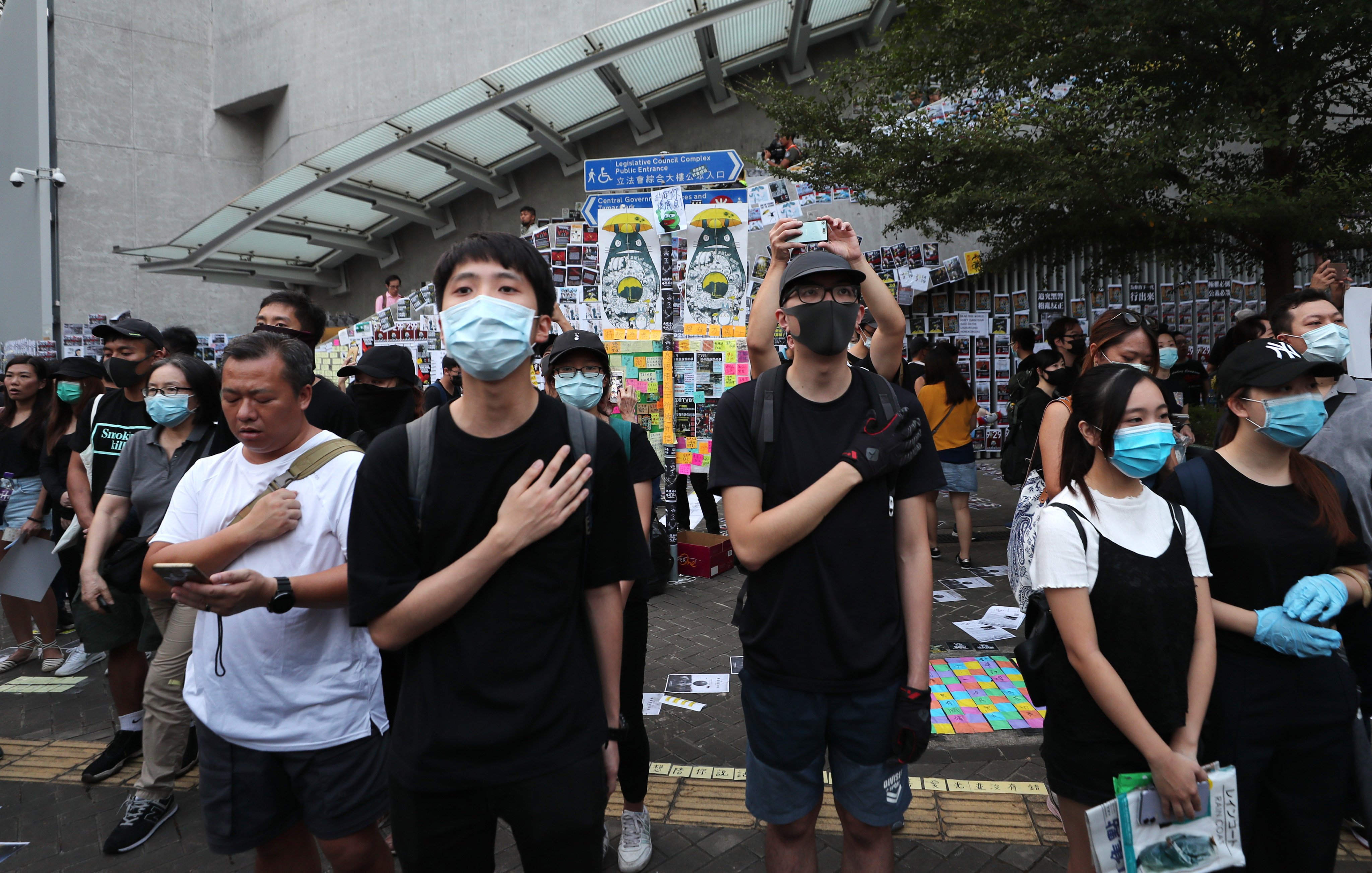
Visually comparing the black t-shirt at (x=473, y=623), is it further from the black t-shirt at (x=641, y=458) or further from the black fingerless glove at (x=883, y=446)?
the black t-shirt at (x=641, y=458)

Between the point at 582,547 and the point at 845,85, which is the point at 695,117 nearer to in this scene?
the point at 845,85

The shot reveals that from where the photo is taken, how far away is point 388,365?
397 cm

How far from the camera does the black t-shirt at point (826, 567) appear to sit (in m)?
2.07

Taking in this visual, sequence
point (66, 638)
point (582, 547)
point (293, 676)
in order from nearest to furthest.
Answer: point (582, 547) < point (293, 676) < point (66, 638)

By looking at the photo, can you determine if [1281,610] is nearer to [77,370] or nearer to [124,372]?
[124,372]

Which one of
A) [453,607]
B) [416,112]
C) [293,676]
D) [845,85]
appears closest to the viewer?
[453,607]

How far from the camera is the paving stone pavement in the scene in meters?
2.91

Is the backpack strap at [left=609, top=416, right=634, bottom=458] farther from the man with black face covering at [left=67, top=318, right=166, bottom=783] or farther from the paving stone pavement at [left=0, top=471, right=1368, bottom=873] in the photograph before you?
the man with black face covering at [left=67, top=318, right=166, bottom=783]

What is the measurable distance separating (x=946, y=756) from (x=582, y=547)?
269 centimetres

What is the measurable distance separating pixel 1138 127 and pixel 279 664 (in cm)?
696

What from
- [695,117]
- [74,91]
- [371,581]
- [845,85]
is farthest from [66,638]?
[74,91]

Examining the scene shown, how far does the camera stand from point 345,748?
2.21 metres

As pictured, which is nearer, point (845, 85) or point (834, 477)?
point (834, 477)

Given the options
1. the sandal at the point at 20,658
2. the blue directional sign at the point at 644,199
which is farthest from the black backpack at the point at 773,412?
the sandal at the point at 20,658
